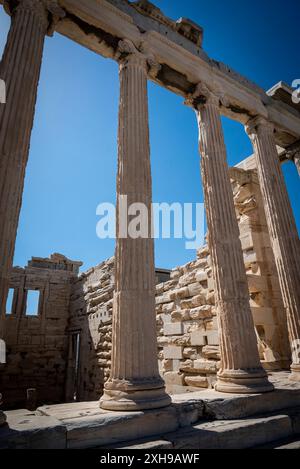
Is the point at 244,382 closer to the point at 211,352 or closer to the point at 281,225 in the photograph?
the point at 211,352

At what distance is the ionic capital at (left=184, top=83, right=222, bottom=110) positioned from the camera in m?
8.16

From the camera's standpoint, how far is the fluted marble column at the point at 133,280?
14.7 feet

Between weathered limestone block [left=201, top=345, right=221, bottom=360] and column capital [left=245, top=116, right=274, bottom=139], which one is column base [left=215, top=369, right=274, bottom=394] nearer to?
weathered limestone block [left=201, top=345, right=221, bottom=360]

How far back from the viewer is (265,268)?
9336mm

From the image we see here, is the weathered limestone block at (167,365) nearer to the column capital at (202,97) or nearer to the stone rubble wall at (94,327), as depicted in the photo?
the stone rubble wall at (94,327)

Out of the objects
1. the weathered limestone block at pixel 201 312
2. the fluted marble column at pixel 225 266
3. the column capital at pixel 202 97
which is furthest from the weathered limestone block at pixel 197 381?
the column capital at pixel 202 97

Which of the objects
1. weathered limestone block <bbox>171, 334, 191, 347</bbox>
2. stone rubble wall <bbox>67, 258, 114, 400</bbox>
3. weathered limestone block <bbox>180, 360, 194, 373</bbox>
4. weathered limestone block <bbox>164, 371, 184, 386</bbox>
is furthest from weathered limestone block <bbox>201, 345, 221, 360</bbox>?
stone rubble wall <bbox>67, 258, 114, 400</bbox>

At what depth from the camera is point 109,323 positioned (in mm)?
12961

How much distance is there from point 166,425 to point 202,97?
25.5ft

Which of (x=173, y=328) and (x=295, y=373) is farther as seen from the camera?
(x=173, y=328)

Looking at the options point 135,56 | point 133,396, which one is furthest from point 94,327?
point 135,56

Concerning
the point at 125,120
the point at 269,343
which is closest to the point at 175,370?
the point at 269,343
